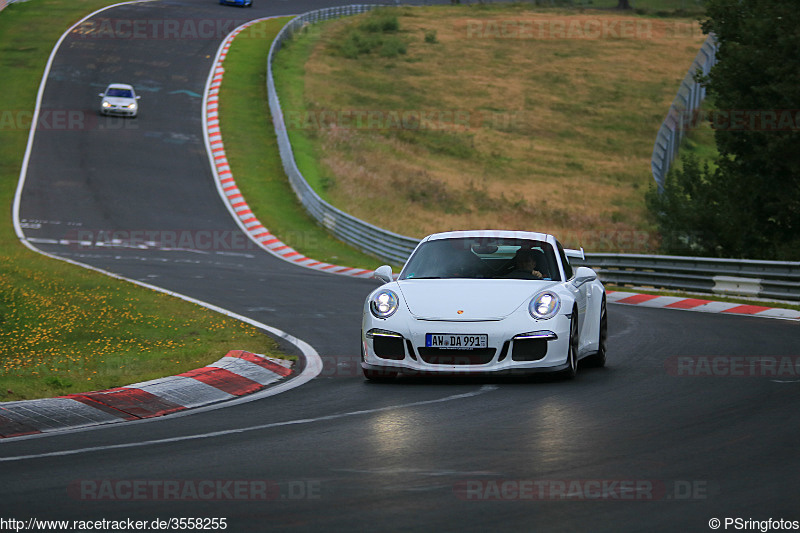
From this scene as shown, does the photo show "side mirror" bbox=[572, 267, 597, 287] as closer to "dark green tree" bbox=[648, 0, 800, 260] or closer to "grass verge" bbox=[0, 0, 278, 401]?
"grass verge" bbox=[0, 0, 278, 401]

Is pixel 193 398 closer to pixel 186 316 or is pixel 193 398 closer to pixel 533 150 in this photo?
pixel 186 316

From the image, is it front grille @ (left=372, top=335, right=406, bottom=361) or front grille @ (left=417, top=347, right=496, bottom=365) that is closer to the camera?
front grille @ (left=417, top=347, right=496, bottom=365)

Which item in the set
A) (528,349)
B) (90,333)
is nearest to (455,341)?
(528,349)

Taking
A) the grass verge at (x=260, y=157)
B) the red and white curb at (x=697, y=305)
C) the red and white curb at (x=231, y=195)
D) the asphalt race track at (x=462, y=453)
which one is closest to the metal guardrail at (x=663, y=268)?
the grass verge at (x=260, y=157)

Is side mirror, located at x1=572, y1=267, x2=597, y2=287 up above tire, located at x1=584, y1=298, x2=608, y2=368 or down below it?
above

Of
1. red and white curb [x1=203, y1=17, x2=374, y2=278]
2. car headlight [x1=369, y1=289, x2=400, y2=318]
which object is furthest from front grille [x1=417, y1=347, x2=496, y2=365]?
red and white curb [x1=203, y1=17, x2=374, y2=278]

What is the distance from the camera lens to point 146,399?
31.2 ft

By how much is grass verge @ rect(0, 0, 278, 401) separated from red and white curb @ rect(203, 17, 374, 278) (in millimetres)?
7213

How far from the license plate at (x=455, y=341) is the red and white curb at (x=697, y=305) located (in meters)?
9.15

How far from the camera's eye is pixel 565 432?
7.60 m

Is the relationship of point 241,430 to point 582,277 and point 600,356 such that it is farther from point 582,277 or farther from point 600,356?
point 600,356

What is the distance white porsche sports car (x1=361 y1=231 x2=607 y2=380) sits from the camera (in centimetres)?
988

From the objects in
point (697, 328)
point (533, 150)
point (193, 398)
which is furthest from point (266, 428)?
point (533, 150)

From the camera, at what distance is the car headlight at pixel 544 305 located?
33.0 ft
